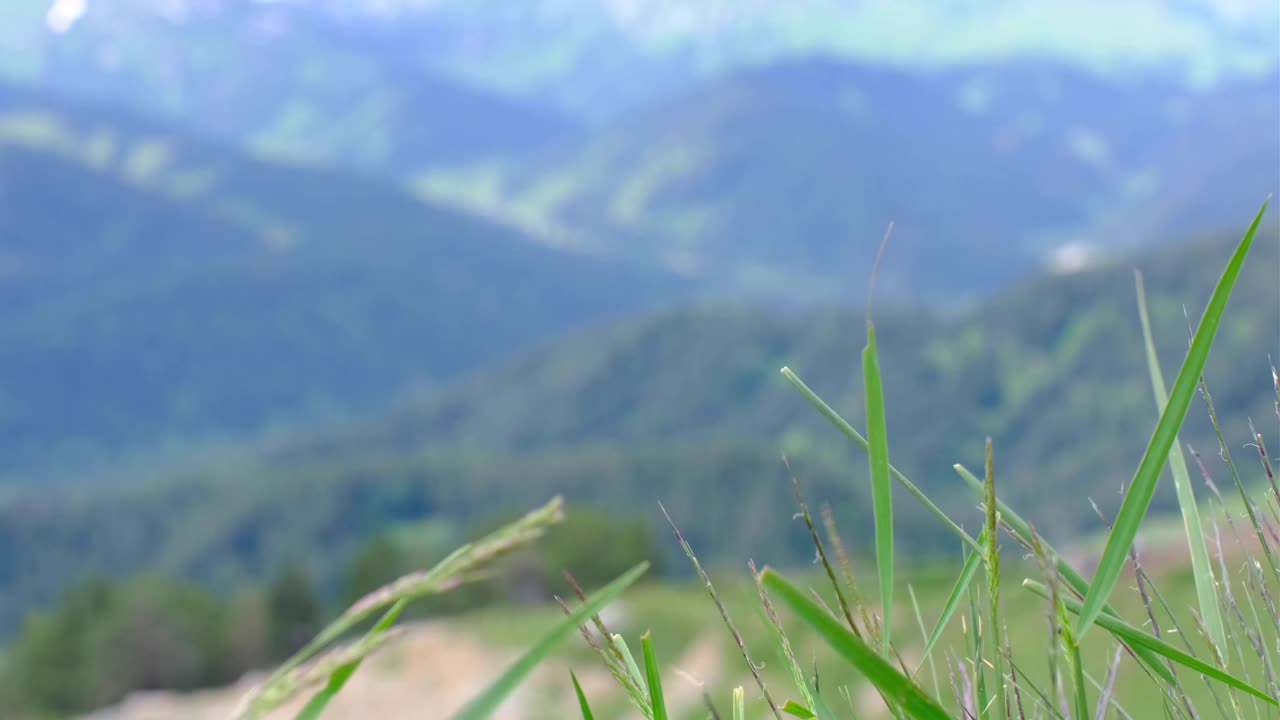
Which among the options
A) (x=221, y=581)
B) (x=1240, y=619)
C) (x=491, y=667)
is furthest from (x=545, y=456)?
(x=1240, y=619)

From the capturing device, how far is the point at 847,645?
659 mm

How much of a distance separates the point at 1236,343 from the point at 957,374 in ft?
146

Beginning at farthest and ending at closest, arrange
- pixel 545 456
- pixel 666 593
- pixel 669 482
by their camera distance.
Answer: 1. pixel 545 456
2. pixel 669 482
3. pixel 666 593

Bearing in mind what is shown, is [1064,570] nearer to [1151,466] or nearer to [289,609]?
[1151,466]

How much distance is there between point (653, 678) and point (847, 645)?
25 centimetres

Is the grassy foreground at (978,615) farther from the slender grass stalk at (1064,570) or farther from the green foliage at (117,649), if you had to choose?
the green foliage at (117,649)

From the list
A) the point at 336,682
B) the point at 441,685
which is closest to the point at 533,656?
the point at 336,682

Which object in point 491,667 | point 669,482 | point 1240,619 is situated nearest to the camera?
point 1240,619

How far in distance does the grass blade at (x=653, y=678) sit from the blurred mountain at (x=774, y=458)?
83.1 meters

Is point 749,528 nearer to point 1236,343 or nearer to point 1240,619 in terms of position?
point 1236,343

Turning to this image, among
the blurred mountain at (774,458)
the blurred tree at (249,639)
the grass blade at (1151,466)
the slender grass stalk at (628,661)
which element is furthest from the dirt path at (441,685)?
the blurred mountain at (774,458)

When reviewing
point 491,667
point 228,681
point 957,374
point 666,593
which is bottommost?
point 957,374

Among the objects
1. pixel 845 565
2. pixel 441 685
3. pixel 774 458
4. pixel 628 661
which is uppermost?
pixel 845 565

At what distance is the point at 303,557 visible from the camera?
4993 inches
